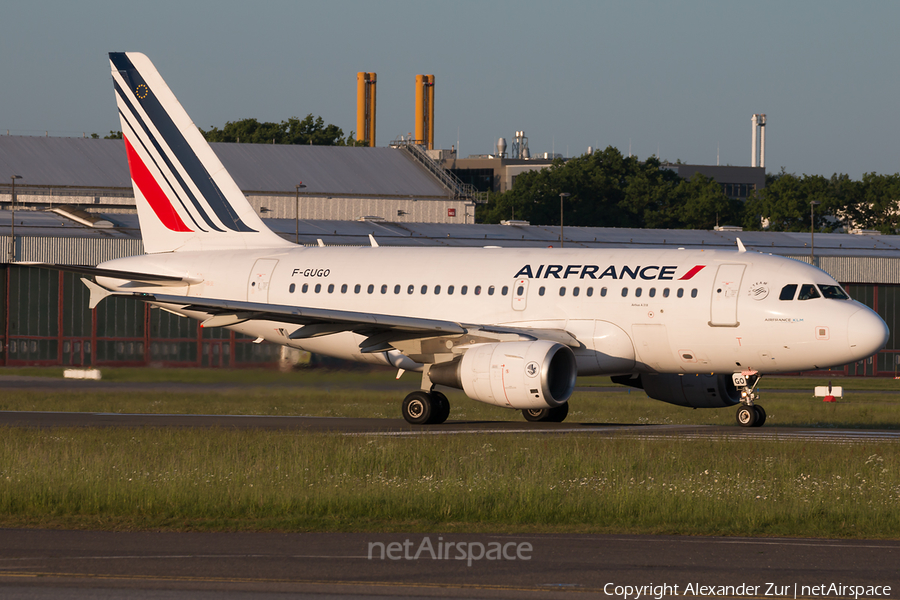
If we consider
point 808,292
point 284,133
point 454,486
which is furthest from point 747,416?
point 284,133

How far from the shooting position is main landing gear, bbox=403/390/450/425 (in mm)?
31094

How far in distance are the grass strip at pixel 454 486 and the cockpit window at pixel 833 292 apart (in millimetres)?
6180

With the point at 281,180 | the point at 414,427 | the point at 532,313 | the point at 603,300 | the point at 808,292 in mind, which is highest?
the point at 281,180

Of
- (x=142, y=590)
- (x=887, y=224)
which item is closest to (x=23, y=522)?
(x=142, y=590)

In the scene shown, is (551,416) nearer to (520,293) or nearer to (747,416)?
(520,293)

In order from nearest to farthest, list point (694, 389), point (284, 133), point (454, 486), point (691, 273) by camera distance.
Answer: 1. point (454, 486)
2. point (691, 273)
3. point (694, 389)
4. point (284, 133)

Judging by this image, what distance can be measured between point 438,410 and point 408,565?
1841 centimetres

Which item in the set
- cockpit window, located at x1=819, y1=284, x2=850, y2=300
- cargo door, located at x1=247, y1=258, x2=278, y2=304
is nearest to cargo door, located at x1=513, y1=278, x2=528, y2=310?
cockpit window, located at x1=819, y1=284, x2=850, y2=300

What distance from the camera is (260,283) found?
117 ft

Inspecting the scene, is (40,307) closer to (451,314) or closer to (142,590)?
(451,314)

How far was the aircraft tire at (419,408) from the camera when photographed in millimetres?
31094

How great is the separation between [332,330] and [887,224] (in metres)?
121

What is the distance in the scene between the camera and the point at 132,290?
36.0m

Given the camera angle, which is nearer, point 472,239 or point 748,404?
point 748,404
